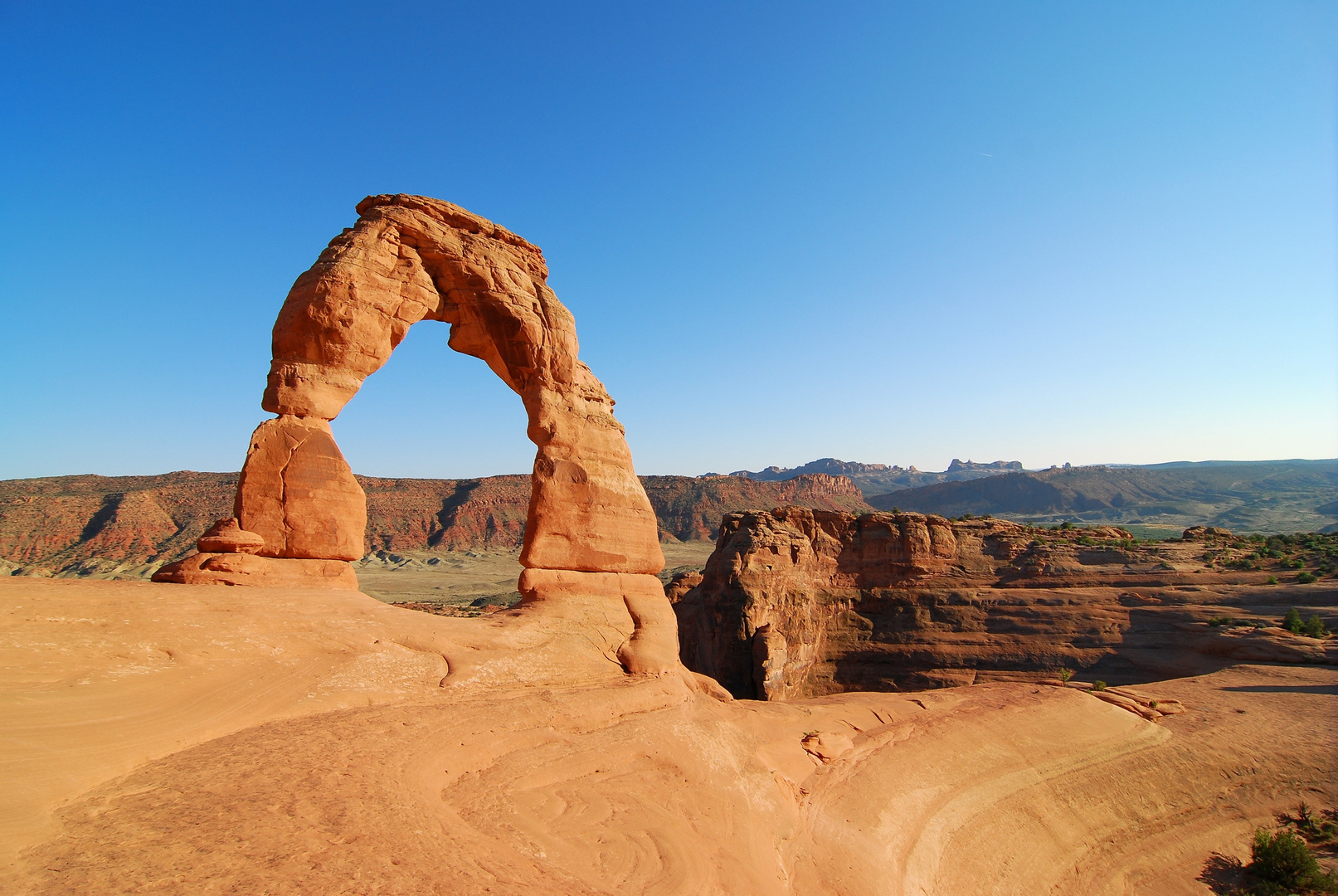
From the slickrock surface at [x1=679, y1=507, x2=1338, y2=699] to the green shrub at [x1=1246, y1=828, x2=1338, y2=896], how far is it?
13784 millimetres

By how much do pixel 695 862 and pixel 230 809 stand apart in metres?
4.24

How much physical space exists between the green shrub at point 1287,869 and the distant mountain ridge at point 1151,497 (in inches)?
4228

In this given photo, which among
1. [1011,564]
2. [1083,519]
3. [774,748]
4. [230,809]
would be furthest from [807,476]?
[230,809]

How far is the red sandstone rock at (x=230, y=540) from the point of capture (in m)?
9.84

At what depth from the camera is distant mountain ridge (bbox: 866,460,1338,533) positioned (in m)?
106

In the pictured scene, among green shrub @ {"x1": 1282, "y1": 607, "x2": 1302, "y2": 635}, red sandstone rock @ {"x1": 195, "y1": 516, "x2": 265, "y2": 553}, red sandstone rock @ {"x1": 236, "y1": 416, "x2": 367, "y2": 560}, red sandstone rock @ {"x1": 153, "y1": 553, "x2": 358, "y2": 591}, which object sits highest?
red sandstone rock @ {"x1": 236, "y1": 416, "x2": 367, "y2": 560}

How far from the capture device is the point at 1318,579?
26906mm

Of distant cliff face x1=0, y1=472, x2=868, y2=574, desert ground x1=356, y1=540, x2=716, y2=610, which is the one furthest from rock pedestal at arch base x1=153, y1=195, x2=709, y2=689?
desert ground x1=356, y1=540, x2=716, y2=610

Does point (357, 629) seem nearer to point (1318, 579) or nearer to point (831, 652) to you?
point (831, 652)

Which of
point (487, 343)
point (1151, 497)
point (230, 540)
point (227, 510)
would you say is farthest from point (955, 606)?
point (1151, 497)

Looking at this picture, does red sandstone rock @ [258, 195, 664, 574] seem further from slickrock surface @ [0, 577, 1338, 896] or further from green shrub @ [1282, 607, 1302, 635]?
green shrub @ [1282, 607, 1302, 635]

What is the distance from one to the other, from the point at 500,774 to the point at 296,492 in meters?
6.33

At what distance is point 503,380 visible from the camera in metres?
13.5

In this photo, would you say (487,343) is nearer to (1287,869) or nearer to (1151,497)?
(1287,869)
